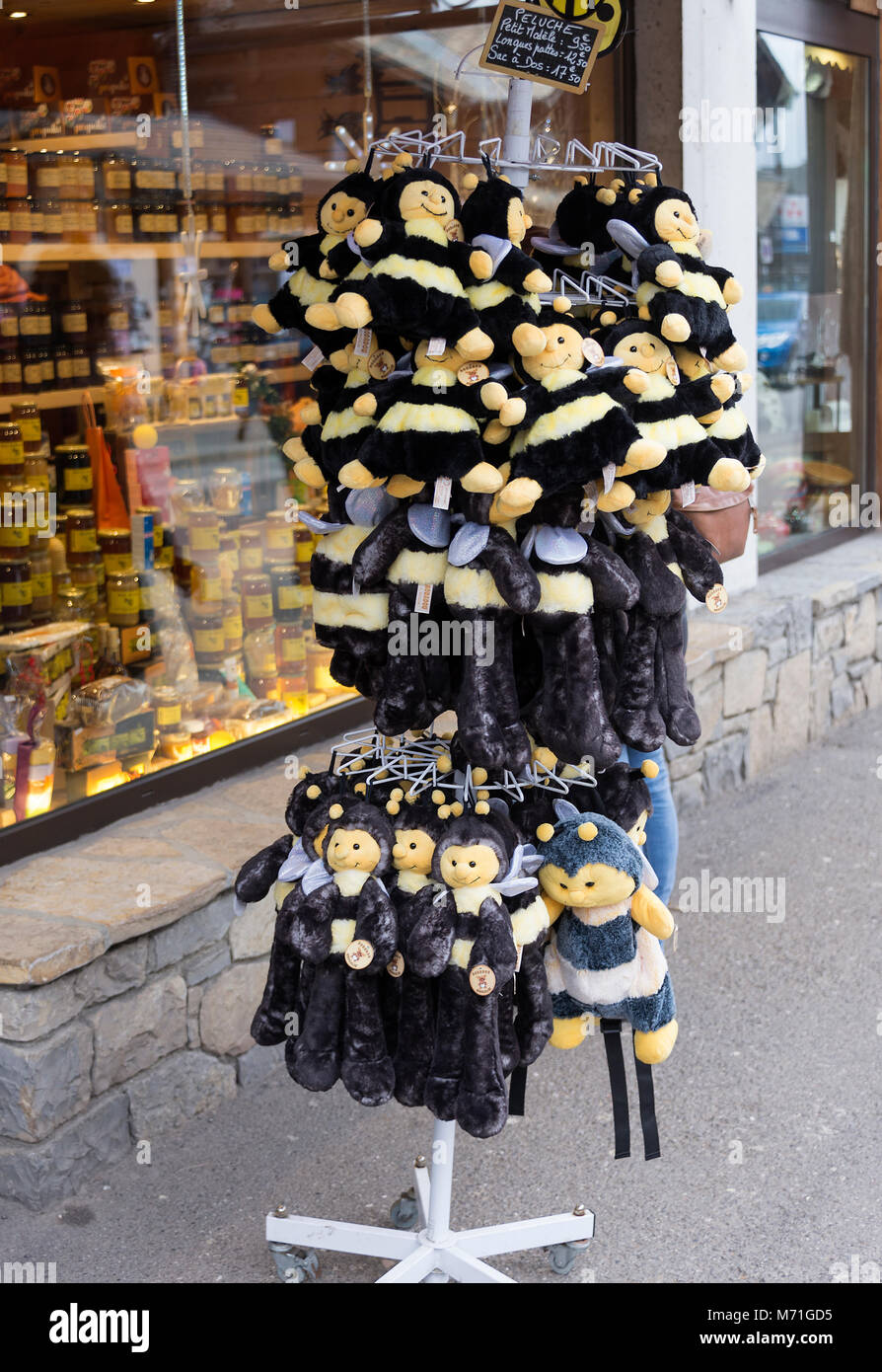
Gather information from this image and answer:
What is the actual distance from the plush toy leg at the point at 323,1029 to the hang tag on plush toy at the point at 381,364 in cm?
98

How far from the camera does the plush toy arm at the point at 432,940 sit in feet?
7.22

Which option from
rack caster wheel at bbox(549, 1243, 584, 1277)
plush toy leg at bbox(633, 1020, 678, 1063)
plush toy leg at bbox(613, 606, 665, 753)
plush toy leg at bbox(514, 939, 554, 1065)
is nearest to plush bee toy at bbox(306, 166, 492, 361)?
plush toy leg at bbox(613, 606, 665, 753)

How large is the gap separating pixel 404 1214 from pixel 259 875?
89cm

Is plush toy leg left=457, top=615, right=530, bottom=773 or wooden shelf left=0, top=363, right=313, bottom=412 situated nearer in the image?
plush toy leg left=457, top=615, right=530, bottom=773

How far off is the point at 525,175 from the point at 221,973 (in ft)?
6.41

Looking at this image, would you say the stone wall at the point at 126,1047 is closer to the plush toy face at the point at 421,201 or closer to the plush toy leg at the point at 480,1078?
the plush toy leg at the point at 480,1078

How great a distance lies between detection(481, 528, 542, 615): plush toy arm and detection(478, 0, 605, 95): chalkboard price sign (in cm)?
89

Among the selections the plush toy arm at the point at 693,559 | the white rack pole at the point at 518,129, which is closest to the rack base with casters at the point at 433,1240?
the plush toy arm at the point at 693,559

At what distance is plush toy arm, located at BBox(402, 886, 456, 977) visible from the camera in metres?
2.20

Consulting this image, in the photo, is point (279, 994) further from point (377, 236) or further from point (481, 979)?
point (377, 236)

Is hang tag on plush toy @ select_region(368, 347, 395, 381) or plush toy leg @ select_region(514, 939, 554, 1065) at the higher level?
hang tag on plush toy @ select_region(368, 347, 395, 381)

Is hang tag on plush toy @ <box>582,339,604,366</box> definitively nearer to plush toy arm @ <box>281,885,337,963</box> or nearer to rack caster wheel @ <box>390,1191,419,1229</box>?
plush toy arm @ <box>281,885,337,963</box>

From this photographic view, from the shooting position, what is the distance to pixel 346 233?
2400mm
